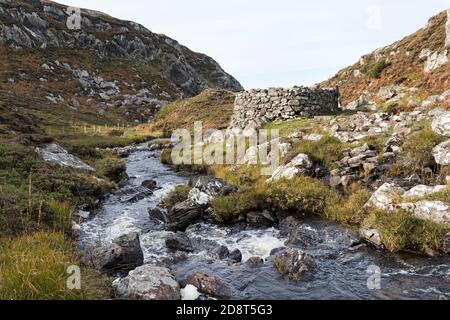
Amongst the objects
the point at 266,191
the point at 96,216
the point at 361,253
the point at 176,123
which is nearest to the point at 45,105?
the point at 176,123

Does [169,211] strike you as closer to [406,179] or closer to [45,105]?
[406,179]

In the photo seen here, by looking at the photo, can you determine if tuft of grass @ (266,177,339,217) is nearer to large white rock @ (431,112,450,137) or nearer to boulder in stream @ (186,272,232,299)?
large white rock @ (431,112,450,137)

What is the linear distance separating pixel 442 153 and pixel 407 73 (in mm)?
33024

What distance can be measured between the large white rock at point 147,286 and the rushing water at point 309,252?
1.37m

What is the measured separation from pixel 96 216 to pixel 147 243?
4482mm

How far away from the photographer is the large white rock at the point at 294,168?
649 inches

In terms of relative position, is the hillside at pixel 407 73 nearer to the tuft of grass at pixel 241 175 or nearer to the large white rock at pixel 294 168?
the large white rock at pixel 294 168

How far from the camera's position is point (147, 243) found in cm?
1253

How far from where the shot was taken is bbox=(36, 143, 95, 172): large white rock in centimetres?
2059

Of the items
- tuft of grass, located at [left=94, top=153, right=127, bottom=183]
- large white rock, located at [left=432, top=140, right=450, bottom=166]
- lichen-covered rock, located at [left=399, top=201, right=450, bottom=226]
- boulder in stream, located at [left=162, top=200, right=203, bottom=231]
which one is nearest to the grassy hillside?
tuft of grass, located at [left=94, top=153, right=127, bottom=183]

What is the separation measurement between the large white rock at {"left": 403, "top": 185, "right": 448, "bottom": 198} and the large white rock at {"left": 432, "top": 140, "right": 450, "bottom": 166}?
2.21 metres

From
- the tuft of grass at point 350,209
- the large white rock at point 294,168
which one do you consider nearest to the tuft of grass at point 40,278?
the tuft of grass at point 350,209

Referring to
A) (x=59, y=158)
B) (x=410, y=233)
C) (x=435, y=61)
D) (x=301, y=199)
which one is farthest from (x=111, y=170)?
(x=435, y=61)

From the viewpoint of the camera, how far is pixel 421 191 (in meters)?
12.6
